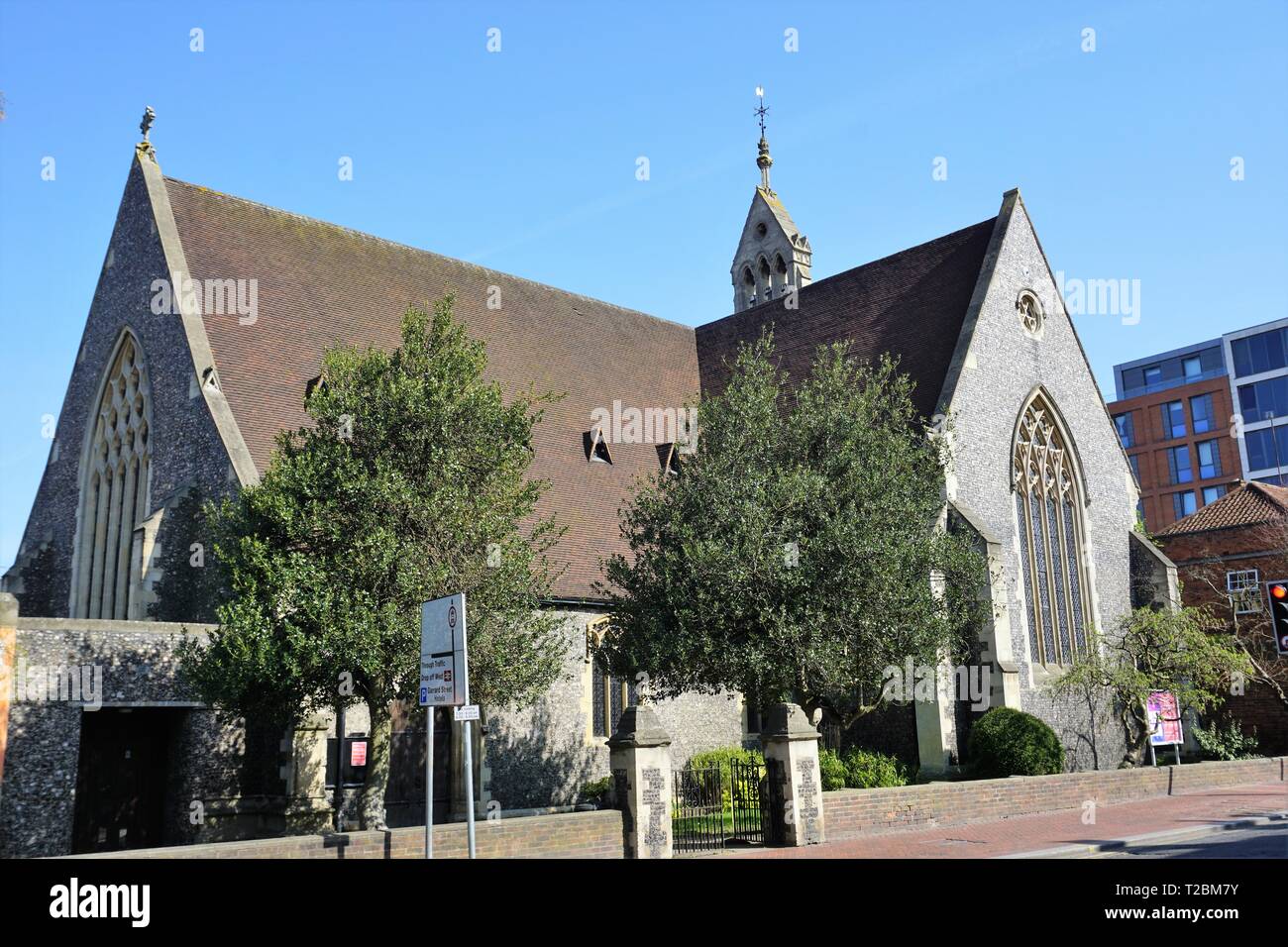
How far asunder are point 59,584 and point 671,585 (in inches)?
563

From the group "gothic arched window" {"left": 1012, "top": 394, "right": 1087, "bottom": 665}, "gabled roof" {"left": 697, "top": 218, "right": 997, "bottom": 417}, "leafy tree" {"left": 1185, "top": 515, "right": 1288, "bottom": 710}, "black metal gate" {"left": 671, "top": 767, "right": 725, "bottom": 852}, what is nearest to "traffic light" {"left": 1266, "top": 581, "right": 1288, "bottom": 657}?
"black metal gate" {"left": 671, "top": 767, "right": 725, "bottom": 852}

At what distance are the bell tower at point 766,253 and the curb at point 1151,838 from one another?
25715 millimetres

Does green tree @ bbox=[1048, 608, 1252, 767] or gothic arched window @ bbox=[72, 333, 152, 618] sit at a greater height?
gothic arched window @ bbox=[72, 333, 152, 618]

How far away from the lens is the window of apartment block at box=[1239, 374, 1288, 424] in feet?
212

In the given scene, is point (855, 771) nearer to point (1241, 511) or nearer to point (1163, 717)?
point (1163, 717)

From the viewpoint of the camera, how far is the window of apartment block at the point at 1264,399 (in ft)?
212

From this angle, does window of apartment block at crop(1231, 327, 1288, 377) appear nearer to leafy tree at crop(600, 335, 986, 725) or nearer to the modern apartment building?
the modern apartment building

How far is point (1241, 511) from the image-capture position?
111 ft

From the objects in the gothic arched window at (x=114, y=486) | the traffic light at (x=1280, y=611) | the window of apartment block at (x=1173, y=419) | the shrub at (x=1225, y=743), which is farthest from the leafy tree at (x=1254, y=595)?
the window of apartment block at (x=1173, y=419)

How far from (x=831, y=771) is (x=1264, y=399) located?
191 ft

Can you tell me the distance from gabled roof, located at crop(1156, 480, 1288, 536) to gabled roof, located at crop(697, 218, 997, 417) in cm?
1354

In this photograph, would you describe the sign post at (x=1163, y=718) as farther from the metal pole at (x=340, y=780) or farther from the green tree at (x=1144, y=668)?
the metal pole at (x=340, y=780)

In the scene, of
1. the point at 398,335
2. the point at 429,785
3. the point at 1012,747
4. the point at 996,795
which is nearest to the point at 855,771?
the point at 996,795
